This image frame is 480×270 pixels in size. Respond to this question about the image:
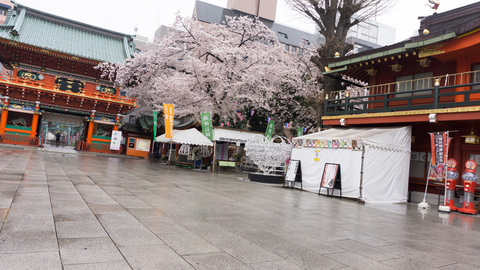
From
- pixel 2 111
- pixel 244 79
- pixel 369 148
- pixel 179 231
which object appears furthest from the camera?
pixel 2 111

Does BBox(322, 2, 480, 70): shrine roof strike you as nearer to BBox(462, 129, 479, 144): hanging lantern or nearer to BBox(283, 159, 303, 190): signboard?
BBox(462, 129, 479, 144): hanging lantern

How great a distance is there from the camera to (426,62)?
1241cm

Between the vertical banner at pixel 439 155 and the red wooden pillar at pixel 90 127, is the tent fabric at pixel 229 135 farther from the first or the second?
the red wooden pillar at pixel 90 127

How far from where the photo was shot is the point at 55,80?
25.1 m

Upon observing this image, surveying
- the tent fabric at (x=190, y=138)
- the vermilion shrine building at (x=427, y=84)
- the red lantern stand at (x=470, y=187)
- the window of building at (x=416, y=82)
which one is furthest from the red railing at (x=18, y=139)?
the red lantern stand at (x=470, y=187)

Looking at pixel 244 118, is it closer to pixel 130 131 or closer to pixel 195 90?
pixel 195 90

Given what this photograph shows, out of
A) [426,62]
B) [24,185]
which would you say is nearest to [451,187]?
[426,62]

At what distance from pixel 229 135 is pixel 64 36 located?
19.3 metres

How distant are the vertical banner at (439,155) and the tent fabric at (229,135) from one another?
37.1ft

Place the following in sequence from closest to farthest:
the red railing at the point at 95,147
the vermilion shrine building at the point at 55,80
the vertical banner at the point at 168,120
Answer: the vertical banner at the point at 168,120 < the vermilion shrine building at the point at 55,80 < the red railing at the point at 95,147

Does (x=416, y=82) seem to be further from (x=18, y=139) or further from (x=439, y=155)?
(x=18, y=139)

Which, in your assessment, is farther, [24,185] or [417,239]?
[24,185]

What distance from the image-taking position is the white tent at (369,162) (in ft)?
35.7

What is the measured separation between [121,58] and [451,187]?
27384 millimetres
